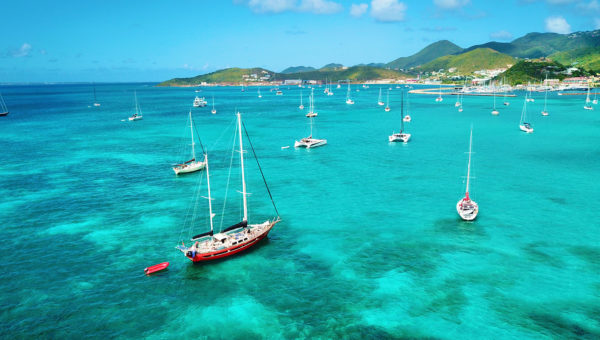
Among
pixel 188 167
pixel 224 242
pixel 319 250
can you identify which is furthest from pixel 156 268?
pixel 188 167

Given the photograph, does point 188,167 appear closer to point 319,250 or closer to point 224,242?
point 224,242

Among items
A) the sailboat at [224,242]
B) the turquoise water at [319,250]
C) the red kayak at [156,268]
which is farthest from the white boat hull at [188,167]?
the red kayak at [156,268]

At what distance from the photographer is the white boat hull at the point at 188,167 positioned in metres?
73.8

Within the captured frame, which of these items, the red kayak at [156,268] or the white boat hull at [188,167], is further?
the white boat hull at [188,167]

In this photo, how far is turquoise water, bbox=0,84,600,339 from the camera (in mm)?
31641

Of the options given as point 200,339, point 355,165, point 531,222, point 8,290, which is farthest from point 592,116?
point 8,290

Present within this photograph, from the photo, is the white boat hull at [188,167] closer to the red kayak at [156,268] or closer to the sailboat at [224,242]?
the sailboat at [224,242]

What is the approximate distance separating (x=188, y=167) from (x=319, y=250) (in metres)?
Answer: 40.2

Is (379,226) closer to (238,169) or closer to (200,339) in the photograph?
(200,339)

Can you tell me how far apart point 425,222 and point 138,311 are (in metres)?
35.1

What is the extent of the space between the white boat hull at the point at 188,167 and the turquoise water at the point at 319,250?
2288 millimetres

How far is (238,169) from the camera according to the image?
79000 mm

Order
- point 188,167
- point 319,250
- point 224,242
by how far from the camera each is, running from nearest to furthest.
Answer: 1. point 224,242
2. point 319,250
3. point 188,167

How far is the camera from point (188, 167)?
74562 mm
